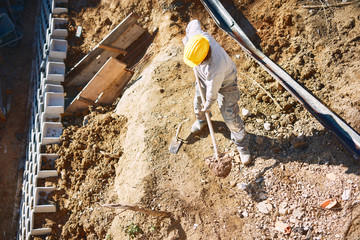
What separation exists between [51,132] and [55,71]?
1.58 metres

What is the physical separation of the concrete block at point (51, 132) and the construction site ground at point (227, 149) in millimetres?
187

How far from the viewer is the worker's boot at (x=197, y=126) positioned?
5301 millimetres

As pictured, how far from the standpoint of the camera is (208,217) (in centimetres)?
463

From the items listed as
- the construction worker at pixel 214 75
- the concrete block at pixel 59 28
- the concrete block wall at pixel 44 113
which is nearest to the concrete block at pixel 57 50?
the concrete block wall at pixel 44 113

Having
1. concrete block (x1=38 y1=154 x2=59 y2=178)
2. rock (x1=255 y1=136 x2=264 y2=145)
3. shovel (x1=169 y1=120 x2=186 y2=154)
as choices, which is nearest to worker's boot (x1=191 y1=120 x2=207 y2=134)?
shovel (x1=169 y1=120 x2=186 y2=154)

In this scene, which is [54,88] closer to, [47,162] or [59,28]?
[47,162]

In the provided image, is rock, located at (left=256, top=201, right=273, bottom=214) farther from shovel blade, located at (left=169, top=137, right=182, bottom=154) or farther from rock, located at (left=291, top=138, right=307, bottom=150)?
shovel blade, located at (left=169, top=137, right=182, bottom=154)

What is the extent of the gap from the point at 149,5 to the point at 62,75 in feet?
9.24

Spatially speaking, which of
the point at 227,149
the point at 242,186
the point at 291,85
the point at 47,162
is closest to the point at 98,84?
the point at 47,162

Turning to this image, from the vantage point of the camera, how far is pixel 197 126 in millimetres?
5363

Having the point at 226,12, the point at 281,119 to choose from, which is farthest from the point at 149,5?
the point at 281,119

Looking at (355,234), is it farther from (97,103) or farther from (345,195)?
(97,103)

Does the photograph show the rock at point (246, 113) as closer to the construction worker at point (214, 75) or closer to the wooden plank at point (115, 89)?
the construction worker at point (214, 75)

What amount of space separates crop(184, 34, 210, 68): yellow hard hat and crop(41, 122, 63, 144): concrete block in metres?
4.10
